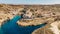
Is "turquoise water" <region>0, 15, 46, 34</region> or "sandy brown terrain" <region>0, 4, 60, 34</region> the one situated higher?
"sandy brown terrain" <region>0, 4, 60, 34</region>

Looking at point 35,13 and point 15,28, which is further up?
point 35,13

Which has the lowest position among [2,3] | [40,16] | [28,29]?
[28,29]

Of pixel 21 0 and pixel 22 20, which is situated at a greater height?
pixel 21 0

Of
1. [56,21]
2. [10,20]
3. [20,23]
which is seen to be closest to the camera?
[56,21]

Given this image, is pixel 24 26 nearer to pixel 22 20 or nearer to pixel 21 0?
pixel 22 20

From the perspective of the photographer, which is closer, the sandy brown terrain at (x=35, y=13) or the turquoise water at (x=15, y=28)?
the sandy brown terrain at (x=35, y=13)

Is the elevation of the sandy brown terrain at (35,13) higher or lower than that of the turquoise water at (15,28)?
higher

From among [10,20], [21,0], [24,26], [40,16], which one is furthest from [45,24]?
[10,20]

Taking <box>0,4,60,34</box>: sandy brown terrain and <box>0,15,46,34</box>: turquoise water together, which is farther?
<box>0,15,46,34</box>: turquoise water

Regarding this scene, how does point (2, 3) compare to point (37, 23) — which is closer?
point (37, 23)

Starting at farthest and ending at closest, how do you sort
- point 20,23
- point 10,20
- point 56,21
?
point 10,20
point 20,23
point 56,21

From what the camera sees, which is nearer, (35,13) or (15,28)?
(35,13)
